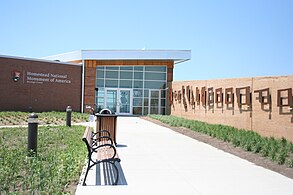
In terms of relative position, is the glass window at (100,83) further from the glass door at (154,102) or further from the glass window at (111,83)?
the glass door at (154,102)

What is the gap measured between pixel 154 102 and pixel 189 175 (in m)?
25.2

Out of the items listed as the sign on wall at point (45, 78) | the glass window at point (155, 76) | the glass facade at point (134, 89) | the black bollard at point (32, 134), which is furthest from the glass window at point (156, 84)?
the black bollard at point (32, 134)

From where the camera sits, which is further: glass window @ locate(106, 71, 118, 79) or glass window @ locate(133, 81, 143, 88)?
glass window @ locate(133, 81, 143, 88)

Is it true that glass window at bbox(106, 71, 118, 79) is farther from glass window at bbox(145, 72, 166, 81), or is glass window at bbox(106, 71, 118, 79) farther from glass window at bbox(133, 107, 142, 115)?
glass window at bbox(133, 107, 142, 115)

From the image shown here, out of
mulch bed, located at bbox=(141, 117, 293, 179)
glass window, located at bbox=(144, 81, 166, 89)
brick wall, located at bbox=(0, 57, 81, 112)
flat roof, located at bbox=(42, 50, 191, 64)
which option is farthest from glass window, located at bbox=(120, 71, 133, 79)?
mulch bed, located at bbox=(141, 117, 293, 179)

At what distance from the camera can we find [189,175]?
7254 mm

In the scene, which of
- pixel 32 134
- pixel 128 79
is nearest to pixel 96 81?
pixel 128 79

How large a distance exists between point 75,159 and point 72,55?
25.5m

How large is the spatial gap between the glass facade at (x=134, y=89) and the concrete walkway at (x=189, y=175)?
851 inches

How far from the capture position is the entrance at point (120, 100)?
3228 centimetres

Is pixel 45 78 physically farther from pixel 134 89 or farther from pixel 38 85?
pixel 134 89

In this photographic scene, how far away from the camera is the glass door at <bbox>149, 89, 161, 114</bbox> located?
32469 millimetres

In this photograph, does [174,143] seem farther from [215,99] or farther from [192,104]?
[192,104]

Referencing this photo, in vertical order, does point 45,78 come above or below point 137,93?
above
